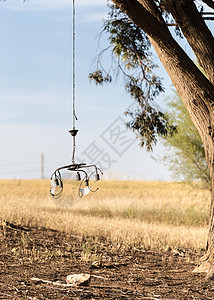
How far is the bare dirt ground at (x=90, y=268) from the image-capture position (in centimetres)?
455

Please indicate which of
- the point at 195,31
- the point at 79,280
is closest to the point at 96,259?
the point at 79,280

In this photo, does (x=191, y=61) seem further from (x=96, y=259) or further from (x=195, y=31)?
(x=96, y=259)

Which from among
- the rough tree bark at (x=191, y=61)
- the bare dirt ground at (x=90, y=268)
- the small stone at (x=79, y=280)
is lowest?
the bare dirt ground at (x=90, y=268)

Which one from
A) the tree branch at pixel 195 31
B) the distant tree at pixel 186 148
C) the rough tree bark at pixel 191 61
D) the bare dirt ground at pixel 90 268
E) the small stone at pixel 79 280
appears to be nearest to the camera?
the bare dirt ground at pixel 90 268

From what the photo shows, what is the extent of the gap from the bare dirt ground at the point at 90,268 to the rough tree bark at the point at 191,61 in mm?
742

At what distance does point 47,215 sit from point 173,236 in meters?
3.32

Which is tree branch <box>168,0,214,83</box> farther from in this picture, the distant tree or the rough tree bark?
the distant tree

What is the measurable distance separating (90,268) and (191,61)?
3602mm

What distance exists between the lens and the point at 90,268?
5852 millimetres

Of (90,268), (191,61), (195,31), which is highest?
(195,31)

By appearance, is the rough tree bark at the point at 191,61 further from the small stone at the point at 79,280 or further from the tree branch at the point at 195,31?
the small stone at the point at 79,280

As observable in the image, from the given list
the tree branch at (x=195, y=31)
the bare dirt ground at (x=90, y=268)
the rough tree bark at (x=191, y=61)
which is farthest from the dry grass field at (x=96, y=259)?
the tree branch at (x=195, y=31)

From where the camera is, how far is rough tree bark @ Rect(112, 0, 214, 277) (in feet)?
18.2

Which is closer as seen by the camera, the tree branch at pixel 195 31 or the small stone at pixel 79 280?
the small stone at pixel 79 280
